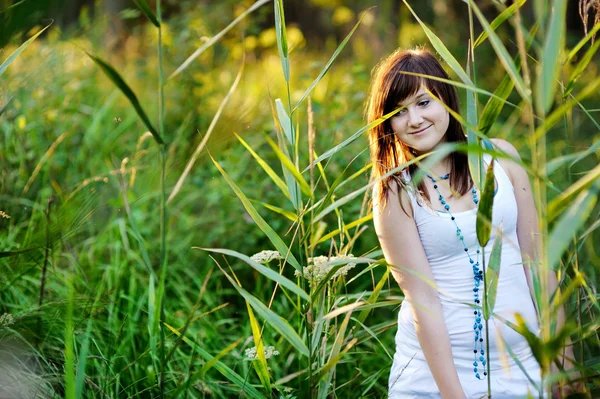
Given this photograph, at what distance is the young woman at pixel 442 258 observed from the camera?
1.66 meters

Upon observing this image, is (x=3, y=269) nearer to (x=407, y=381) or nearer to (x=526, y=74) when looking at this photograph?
(x=407, y=381)

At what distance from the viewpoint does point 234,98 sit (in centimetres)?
472

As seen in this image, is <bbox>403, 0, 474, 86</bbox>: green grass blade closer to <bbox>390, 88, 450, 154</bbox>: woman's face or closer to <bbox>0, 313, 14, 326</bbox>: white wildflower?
<bbox>390, 88, 450, 154</bbox>: woman's face

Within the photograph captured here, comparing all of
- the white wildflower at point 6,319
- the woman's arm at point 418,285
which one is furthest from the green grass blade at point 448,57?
the white wildflower at point 6,319

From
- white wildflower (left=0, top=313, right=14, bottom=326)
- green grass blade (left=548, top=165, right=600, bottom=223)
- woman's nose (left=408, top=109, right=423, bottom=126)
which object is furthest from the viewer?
woman's nose (left=408, top=109, right=423, bottom=126)

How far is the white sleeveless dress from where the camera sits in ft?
5.51

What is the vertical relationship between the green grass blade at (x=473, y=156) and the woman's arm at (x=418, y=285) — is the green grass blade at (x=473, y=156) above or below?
above

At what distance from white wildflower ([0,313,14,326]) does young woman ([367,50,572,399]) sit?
954 mm

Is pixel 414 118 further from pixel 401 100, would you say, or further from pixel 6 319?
pixel 6 319

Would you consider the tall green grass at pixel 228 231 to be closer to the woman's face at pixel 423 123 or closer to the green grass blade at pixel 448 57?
the green grass blade at pixel 448 57

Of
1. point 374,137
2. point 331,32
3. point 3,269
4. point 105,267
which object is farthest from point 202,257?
point 331,32

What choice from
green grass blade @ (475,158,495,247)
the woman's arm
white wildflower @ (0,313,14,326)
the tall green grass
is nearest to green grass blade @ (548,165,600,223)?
the tall green grass

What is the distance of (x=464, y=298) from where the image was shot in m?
1.72

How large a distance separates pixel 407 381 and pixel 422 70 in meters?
0.84
